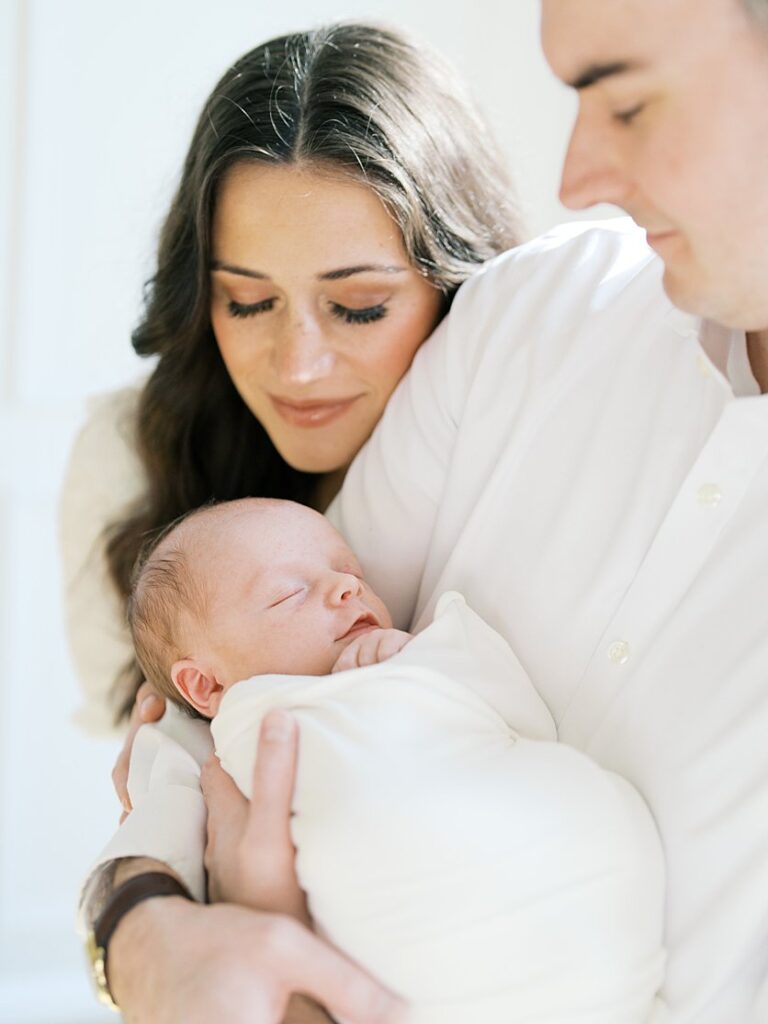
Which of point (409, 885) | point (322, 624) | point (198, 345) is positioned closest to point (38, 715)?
point (198, 345)

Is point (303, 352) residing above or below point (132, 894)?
above

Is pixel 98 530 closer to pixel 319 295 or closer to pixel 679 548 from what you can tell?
pixel 319 295

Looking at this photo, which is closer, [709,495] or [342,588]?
[709,495]

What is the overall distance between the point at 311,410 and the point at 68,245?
168 cm

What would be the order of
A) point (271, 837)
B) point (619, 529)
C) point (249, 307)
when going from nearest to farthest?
point (271, 837)
point (619, 529)
point (249, 307)

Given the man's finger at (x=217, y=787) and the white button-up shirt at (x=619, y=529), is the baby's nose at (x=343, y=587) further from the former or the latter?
the man's finger at (x=217, y=787)

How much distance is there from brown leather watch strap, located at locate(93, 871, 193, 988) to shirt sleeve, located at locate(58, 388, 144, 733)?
998 mm

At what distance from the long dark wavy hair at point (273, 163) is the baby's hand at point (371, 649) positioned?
71 cm

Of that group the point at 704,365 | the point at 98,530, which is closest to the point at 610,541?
the point at 704,365

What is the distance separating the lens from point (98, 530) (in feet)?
8.32

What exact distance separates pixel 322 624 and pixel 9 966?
8.74 feet

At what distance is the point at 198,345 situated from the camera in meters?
2.38

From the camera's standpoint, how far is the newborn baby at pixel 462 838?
1.33 metres

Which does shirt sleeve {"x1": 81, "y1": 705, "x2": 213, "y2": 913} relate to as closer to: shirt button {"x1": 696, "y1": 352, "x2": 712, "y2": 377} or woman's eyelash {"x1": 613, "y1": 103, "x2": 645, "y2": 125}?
shirt button {"x1": 696, "y1": 352, "x2": 712, "y2": 377}
